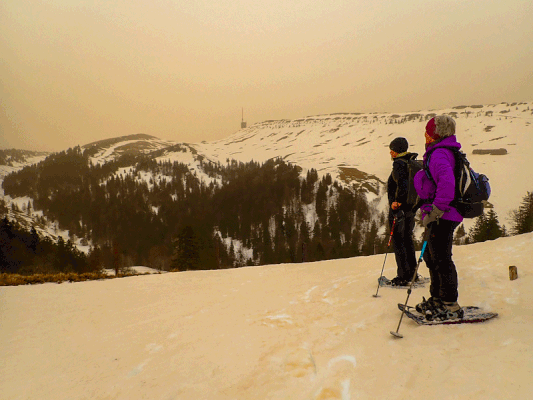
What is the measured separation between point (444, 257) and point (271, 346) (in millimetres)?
2501

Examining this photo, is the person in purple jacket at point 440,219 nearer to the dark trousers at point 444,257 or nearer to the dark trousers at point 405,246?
the dark trousers at point 444,257

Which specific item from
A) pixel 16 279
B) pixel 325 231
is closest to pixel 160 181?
pixel 325 231

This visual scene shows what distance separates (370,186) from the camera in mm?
147500

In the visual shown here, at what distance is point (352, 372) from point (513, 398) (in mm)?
1229

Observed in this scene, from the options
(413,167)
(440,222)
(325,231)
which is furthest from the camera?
(325,231)

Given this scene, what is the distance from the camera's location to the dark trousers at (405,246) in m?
5.27

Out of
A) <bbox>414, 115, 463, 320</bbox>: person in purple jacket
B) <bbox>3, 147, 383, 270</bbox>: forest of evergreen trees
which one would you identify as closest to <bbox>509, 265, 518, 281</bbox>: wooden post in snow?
<bbox>414, 115, 463, 320</bbox>: person in purple jacket

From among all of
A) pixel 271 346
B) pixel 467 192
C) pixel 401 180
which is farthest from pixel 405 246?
pixel 271 346

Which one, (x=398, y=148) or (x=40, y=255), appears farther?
(x=40, y=255)

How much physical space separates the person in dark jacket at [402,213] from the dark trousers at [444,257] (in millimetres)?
1706

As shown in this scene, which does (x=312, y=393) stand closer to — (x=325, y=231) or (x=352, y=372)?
(x=352, y=372)

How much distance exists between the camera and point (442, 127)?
3.53 m

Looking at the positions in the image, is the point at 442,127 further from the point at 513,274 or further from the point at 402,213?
the point at 513,274

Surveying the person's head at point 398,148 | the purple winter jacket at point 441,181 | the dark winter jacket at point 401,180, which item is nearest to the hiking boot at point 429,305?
the purple winter jacket at point 441,181
